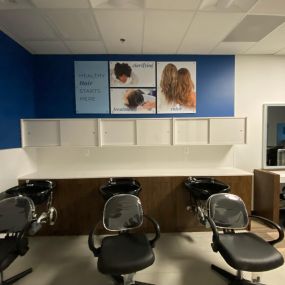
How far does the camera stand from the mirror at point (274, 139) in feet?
11.5

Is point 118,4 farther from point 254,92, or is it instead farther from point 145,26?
point 254,92

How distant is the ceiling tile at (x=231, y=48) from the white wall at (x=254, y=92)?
0.68ft

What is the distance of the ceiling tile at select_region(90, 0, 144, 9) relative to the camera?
2.04 meters

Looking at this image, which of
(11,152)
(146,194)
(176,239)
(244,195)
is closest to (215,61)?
(244,195)

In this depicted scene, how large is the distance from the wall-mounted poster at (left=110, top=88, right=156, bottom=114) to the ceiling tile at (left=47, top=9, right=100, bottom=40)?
0.87 metres

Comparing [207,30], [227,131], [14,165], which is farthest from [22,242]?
[207,30]

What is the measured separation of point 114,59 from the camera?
3244 mm

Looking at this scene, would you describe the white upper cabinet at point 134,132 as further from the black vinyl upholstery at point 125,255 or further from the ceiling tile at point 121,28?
the black vinyl upholstery at point 125,255

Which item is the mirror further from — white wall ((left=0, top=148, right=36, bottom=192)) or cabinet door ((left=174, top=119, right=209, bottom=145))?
white wall ((left=0, top=148, right=36, bottom=192))

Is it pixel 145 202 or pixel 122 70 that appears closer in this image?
pixel 145 202

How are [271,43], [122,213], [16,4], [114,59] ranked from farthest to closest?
1. [114,59]
2. [271,43]
3. [122,213]
4. [16,4]

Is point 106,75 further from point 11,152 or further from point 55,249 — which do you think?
point 55,249

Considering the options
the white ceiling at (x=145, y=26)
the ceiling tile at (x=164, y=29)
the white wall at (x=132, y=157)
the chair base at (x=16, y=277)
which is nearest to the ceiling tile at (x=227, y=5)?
the white ceiling at (x=145, y=26)

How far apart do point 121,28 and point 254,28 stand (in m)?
1.65
